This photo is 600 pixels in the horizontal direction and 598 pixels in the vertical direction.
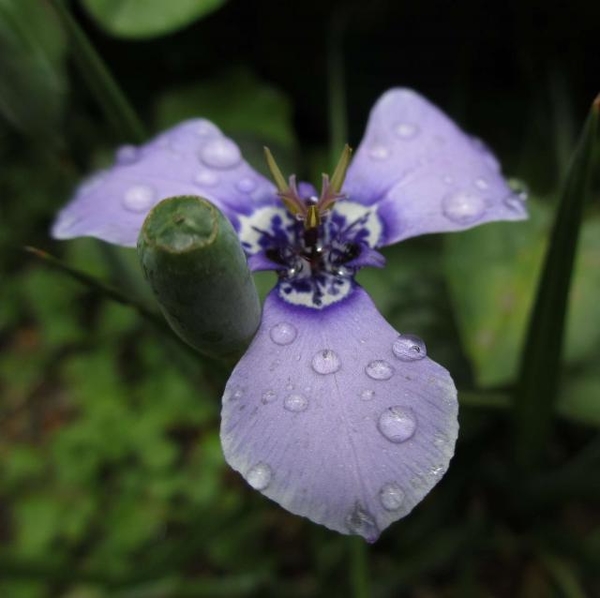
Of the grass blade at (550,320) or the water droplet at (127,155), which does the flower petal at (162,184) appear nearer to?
the water droplet at (127,155)

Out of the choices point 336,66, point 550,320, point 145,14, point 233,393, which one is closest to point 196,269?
point 233,393

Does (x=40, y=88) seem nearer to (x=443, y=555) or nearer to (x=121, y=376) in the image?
(x=121, y=376)

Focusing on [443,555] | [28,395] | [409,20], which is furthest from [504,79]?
[28,395]

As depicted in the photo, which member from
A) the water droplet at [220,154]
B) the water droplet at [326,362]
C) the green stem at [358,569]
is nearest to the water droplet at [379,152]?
the water droplet at [220,154]

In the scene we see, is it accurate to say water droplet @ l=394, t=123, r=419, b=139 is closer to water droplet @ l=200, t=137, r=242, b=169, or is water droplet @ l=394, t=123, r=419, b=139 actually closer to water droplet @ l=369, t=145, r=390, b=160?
water droplet @ l=369, t=145, r=390, b=160

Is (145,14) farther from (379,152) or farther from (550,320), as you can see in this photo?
(550,320)
